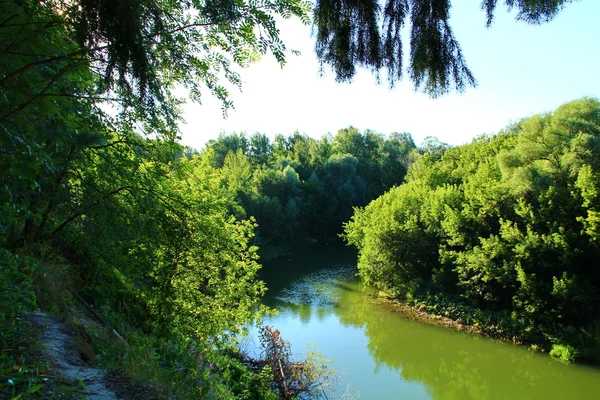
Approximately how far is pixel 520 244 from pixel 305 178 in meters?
31.5

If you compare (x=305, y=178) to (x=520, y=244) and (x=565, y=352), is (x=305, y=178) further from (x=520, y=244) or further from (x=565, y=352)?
(x=565, y=352)

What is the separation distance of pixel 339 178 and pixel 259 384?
3646 centimetres

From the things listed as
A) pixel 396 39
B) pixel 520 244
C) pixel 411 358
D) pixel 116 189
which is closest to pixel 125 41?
pixel 396 39

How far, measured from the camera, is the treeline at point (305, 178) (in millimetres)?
35969

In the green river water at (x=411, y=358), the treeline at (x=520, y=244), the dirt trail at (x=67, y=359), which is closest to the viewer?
the dirt trail at (x=67, y=359)

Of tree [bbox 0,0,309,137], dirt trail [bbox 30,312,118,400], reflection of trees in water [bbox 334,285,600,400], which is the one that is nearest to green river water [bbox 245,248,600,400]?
reflection of trees in water [bbox 334,285,600,400]

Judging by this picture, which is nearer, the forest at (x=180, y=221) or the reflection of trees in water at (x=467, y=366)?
the forest at (x=180, y=221)

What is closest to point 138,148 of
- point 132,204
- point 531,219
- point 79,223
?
point 132,204

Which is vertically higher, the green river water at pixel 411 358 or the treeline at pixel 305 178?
the treeline at pixel 305 178

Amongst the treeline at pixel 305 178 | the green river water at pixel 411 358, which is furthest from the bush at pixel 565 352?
the treeline at pixel 305 178

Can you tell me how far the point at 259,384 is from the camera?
941 centimetres

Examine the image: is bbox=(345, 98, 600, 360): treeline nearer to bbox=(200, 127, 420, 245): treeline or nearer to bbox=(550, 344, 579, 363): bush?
bbox=(550, 344, 579, 363): bush

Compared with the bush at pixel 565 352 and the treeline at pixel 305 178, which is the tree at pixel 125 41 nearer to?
the bush at pixel 565 352

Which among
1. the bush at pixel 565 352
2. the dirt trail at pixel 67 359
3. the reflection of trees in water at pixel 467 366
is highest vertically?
the dirt trail at pixel 67 359
